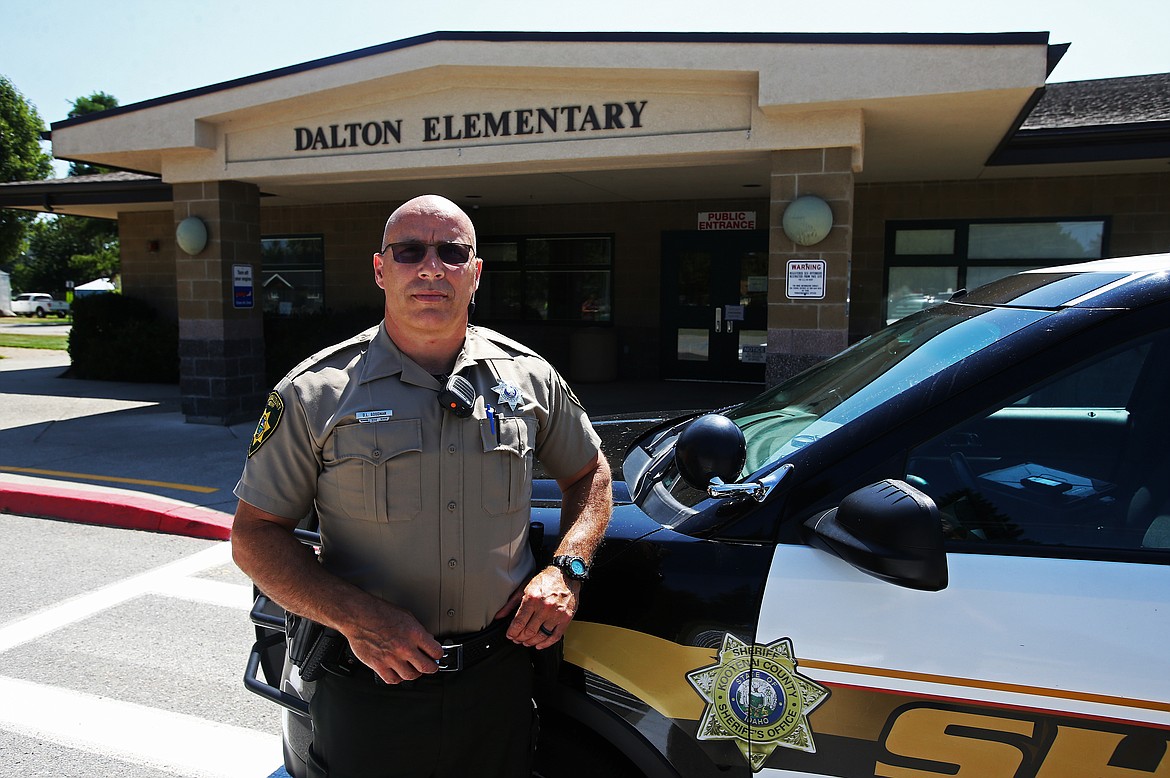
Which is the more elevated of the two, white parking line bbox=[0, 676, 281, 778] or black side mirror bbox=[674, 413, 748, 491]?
black side mirror bbox=[674, 413, 748, 491]

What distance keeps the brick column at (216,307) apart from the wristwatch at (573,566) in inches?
350

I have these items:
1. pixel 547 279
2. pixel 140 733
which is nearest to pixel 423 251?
pixel 140 733

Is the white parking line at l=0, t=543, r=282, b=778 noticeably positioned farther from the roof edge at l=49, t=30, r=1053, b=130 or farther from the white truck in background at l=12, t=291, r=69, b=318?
the white truck in background at l=12, t=291, r=69, b=318

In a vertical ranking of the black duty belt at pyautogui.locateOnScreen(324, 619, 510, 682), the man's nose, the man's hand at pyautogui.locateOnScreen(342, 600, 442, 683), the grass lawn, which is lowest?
the grass lawn

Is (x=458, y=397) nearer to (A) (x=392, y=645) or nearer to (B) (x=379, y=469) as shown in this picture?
(B) (x=379, y=469)

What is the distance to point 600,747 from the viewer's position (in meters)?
1.99

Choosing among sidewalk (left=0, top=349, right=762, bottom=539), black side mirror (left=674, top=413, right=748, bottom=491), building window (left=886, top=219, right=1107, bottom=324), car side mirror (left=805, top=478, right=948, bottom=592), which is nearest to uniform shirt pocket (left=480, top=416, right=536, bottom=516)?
black side mirror (left=674, top=413, right=748, bottom=491)

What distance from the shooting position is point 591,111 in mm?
7727

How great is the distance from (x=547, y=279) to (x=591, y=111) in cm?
639

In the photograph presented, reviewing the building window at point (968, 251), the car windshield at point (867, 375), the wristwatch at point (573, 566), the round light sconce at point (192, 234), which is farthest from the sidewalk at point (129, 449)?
the wristwatch at point (573, 566)

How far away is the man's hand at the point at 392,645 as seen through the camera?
170cm

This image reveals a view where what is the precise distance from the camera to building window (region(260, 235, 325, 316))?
15.0 meters

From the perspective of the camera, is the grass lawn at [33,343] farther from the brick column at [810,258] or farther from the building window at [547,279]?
the brick column at [810,258]

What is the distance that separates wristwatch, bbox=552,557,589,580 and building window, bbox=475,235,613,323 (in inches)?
465
